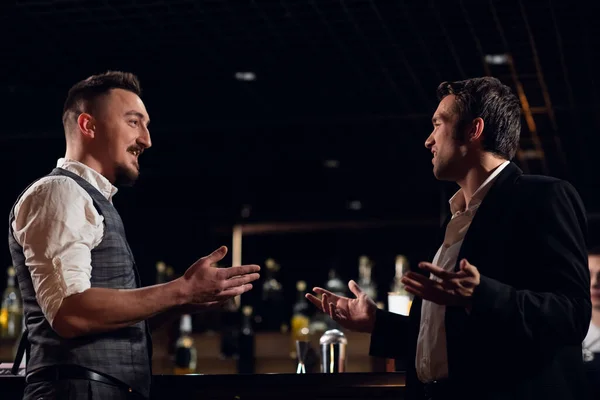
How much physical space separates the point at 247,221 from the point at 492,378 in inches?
224

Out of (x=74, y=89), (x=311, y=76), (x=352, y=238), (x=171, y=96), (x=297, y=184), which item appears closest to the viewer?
(x=74, y=89)

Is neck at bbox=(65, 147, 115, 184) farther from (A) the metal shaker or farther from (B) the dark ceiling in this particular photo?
(B) the dark ceiling

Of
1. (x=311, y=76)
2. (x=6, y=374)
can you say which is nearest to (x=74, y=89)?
(x=6, y=374)

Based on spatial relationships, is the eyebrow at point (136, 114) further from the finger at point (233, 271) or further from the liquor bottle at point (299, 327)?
the liquor bottle at point (299, 327)

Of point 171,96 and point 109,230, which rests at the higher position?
point 171,96

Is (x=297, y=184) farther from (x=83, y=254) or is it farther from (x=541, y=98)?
(x=83, y=254)

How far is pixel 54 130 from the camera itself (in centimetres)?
616

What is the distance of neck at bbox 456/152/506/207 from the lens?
2373mm

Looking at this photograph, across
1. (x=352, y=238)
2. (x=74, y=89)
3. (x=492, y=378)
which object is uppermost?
(x=352, y=238)

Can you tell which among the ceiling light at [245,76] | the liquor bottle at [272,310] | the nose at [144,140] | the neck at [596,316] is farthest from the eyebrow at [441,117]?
the liquor bottle at [272,310]

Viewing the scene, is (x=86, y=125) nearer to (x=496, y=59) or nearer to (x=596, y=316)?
(x=496, y=59)

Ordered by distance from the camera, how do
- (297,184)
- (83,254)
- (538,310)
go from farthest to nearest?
(297,184), (83,254), (538,310)

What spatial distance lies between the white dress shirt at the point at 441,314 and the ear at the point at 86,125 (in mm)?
997

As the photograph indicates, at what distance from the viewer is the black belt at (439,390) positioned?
212 cm
